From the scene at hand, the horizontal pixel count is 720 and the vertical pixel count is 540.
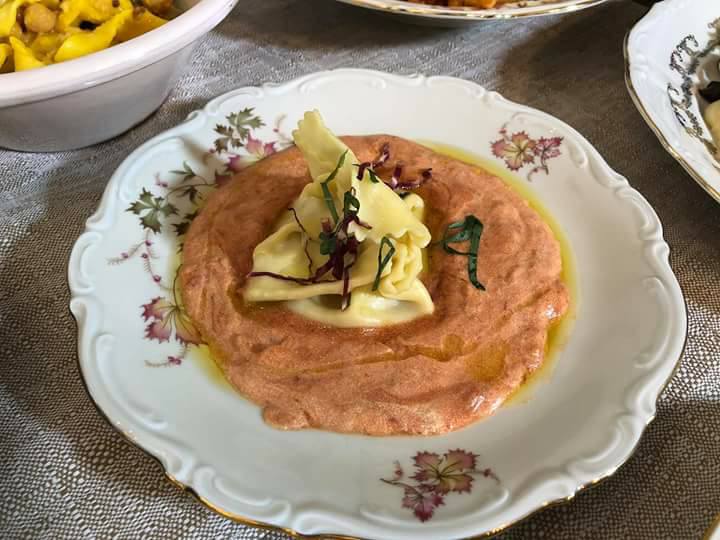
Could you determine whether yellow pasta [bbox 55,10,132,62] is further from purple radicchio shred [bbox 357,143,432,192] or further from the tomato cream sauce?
purple radicchio shred [bbox 357,143,432,192]

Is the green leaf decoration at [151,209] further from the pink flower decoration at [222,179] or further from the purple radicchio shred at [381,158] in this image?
the purple radicchio shred at [381,158]

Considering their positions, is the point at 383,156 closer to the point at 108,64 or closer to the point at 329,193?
the point at 329,193

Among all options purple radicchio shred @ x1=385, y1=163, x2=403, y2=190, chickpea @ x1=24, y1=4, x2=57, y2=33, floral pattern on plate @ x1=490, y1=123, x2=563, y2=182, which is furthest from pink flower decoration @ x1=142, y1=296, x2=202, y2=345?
floral pattern on plate @ x1=490, y1=123, x2=563, y2=182

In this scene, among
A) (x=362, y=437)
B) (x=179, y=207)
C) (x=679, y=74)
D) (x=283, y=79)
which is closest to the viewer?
(x=362, y=437)

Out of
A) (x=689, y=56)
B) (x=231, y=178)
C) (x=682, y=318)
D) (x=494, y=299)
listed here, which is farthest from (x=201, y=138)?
(x=689, y=56)

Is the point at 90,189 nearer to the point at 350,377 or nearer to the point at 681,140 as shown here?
the point at 350,377

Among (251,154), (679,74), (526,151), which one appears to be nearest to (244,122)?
(251,154)
